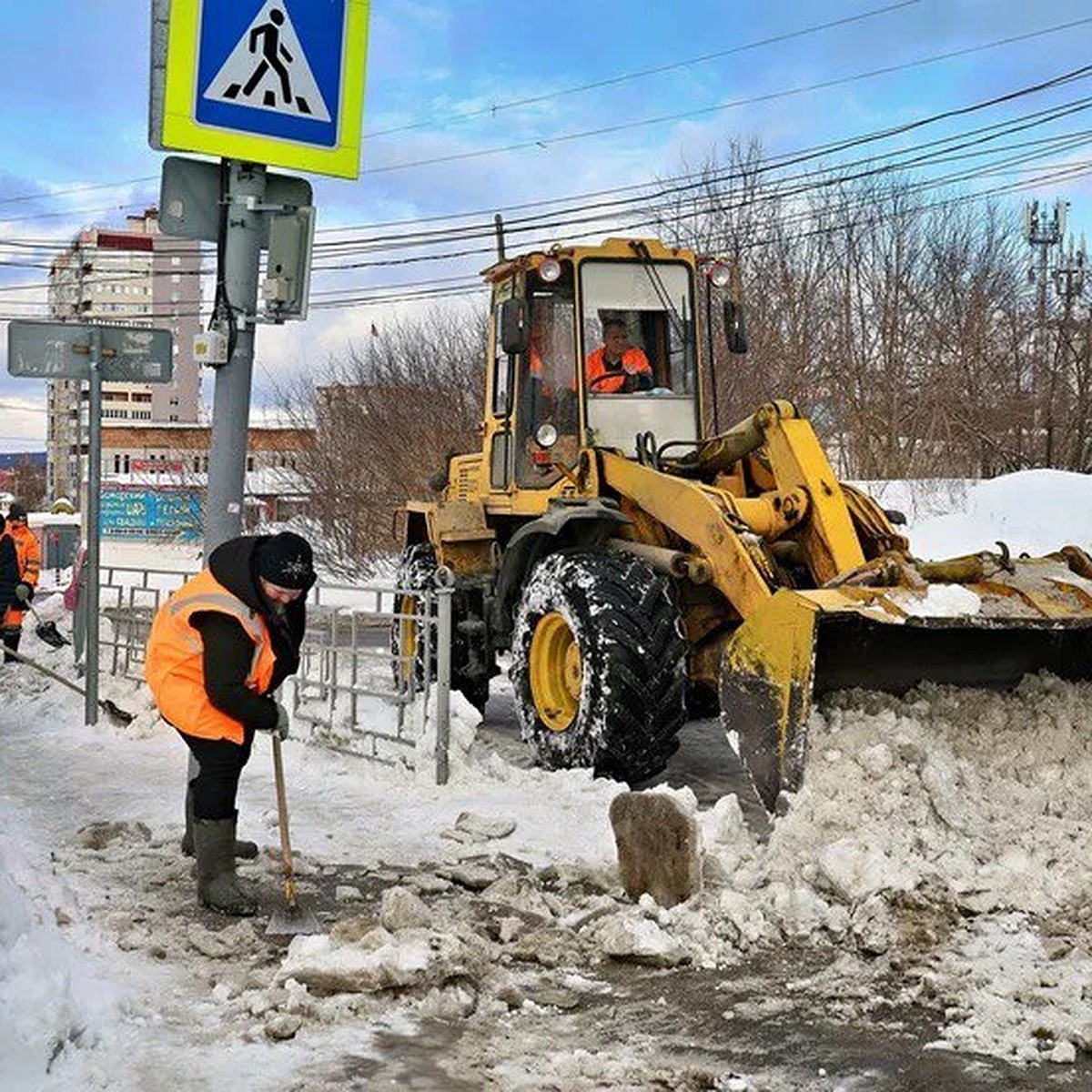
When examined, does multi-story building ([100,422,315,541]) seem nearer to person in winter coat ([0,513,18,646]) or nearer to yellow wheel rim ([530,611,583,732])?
person in winter coat ([0,513,18,646])

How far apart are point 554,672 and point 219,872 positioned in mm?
2865

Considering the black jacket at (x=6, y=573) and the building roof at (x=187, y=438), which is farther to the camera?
the building roof at (x=187, y=438)

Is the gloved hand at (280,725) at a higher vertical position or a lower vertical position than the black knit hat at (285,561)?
lower

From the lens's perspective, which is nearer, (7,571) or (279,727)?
(279,727)

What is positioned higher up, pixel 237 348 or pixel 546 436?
pixel 237 348

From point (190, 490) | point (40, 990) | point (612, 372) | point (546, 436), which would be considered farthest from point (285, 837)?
point (190, 490)

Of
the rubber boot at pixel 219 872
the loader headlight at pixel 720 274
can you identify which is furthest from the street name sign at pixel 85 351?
the rubber boot at pixel 219 872

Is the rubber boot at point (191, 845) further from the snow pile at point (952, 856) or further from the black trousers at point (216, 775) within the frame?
the snow pile at point (952, 856)

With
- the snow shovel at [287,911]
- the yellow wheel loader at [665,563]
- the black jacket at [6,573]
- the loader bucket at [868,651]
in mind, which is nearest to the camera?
the snow shovel at [287,911]

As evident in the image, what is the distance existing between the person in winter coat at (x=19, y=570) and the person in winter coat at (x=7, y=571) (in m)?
0.03

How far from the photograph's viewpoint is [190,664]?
5266mm

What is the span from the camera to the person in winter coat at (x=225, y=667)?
518 centimetres

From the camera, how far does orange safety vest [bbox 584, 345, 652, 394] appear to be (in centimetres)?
855

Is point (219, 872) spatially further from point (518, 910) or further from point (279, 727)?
point (518, 910)
